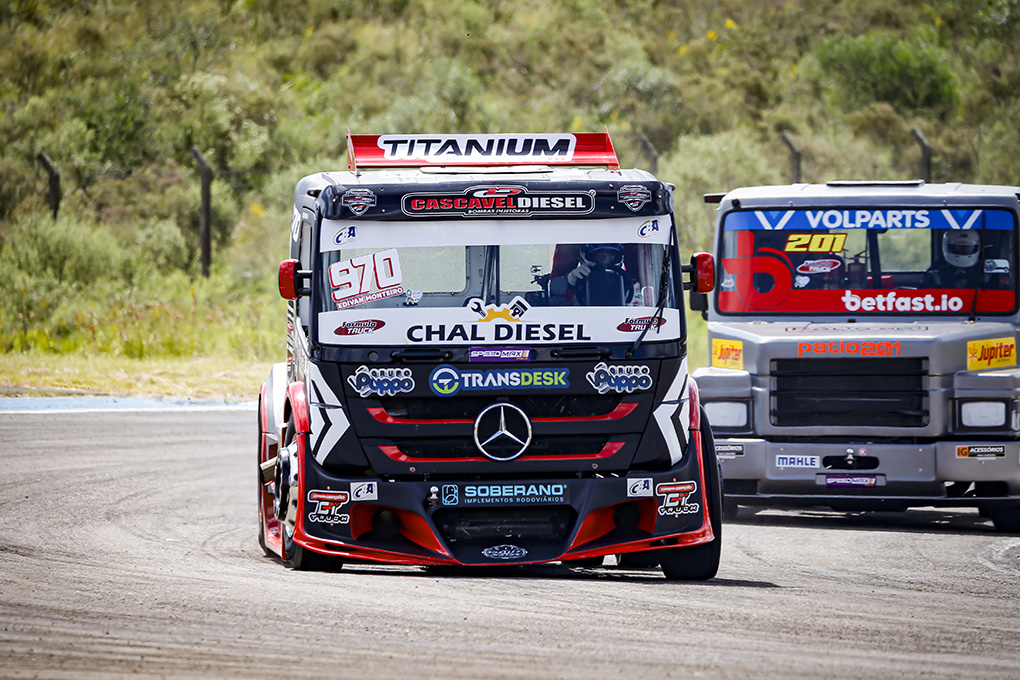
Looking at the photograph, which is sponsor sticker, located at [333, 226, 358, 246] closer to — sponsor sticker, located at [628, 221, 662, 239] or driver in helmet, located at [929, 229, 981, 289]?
sponsor sticker, located at [628, 221, 662, 239]

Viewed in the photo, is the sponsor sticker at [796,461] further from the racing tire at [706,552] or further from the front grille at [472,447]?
the front grille at [472,447]

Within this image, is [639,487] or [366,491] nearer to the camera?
[366,491]

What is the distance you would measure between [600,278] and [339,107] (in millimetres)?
34476

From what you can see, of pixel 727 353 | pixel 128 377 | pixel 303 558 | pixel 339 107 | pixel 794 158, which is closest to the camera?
pixel 303 558

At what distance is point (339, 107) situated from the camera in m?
41.7

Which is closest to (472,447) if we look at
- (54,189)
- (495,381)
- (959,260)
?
(495,381)

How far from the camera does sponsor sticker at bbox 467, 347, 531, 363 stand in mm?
8062

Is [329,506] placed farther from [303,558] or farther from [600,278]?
[600,278]

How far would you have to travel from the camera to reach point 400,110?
117 ft

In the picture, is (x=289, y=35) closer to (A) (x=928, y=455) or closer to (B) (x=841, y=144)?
(B) (x=841, y=144)

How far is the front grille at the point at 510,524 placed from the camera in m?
8.17

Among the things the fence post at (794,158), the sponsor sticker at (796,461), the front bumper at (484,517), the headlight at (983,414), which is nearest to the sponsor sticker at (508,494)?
the front bumper at (484,517)

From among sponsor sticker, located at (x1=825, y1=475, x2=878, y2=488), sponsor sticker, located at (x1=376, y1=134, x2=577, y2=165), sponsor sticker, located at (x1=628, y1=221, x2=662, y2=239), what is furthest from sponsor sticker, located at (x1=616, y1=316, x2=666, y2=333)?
sponsor sticker, located at (x1=825, y1=475, x2=878, y2=488)

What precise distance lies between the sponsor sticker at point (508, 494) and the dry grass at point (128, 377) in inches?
464
